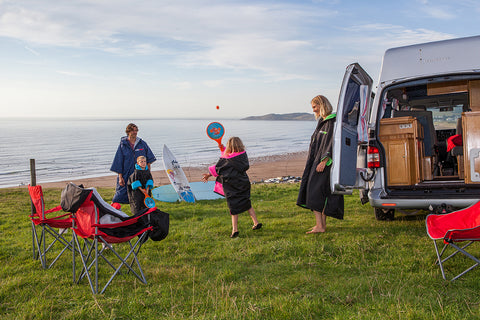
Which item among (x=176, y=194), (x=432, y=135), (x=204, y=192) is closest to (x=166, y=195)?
(x=176, y=194)

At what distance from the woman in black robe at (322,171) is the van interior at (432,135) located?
0.75 meters

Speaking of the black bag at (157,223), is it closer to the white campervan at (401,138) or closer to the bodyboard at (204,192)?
the white campervan at (401,138)

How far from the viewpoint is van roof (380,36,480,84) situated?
212 inches

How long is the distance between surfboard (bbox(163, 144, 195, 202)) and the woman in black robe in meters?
4.29

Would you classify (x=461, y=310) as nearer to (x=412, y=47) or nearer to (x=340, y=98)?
(x=340, y=98)

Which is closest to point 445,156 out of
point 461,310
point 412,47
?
point 412,47

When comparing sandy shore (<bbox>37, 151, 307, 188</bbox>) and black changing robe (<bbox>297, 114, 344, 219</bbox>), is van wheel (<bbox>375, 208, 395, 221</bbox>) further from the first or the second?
sandy shore (<bbox>37, 151, 307, 188</bbox>)

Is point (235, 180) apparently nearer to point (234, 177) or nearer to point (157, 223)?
point (234, 177)

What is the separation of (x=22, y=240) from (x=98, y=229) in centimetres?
289

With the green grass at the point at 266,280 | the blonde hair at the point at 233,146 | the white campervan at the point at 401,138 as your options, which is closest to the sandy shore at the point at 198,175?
the blonde hair at the point at 233,146

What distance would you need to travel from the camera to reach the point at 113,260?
197 inches

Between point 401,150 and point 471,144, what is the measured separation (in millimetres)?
929

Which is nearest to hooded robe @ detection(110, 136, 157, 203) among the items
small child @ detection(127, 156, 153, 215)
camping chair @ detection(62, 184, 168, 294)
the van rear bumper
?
small child @ detection(127, 156, 153, 215)

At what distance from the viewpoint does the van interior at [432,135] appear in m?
5.50
